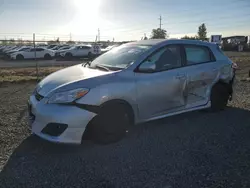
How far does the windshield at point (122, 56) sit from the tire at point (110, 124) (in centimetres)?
75

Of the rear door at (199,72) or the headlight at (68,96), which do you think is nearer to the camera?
the headlight at (68,96)

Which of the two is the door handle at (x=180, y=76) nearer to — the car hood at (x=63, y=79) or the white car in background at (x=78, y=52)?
the car hood at (x=63, y=79)

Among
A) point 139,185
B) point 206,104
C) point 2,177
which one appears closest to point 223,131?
point 206,104

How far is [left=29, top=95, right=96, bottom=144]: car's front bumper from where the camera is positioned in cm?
357

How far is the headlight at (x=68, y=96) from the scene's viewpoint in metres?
3.66

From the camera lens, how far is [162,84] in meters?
4.43

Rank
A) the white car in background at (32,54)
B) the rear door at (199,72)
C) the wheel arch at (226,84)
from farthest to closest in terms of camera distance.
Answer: the white car in background at (32,54)
the wheel arch at (226,84)
the rear door at (199,72)

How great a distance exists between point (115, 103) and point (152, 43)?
149 cm

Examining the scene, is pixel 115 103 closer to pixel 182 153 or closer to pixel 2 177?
pixel 182 153

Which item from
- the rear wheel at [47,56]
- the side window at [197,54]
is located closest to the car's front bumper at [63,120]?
the side window at [197,54]

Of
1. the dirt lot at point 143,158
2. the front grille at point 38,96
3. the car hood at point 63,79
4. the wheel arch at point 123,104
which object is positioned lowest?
the dirt lot at point 143,158

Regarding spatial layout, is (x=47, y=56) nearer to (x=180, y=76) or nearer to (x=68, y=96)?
(x=180, y=76)

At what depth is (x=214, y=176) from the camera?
3.19 metres

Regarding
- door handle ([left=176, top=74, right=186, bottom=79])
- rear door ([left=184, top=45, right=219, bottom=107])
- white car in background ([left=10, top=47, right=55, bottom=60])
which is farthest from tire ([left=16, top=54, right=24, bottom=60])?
door handle ([left=176, top=74, right=186, bottom=79])
